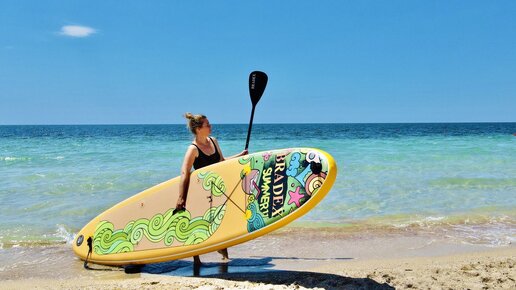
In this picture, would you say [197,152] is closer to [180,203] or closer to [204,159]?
[204,159]

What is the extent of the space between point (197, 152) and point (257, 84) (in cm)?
148

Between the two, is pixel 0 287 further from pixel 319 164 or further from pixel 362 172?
pixel 362 172

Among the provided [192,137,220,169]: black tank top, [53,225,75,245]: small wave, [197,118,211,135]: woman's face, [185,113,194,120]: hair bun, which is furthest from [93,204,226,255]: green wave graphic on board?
[53,225,75,245]: small wave

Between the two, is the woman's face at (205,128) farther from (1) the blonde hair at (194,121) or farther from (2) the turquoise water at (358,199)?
(2) the turquoise water at (358,199)

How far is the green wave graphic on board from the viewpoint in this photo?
366cm

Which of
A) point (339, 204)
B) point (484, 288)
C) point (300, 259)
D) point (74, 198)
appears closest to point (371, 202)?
point (339, 204)

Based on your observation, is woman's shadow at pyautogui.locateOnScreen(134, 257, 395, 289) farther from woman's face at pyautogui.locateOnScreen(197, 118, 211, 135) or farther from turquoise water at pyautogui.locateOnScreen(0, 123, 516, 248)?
turquoise water at pyautogui.locateOnScreen(0, 123, 516, 248)

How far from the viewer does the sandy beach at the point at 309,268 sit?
130 inches

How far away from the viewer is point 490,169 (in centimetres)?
1043

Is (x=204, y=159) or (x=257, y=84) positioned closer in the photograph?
(x=204, y=159)

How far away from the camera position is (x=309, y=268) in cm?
375

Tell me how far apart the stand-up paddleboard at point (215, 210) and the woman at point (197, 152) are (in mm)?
80

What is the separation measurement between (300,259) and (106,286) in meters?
1.72

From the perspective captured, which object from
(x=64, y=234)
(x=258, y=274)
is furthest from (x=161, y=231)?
(x=64, y=234)
